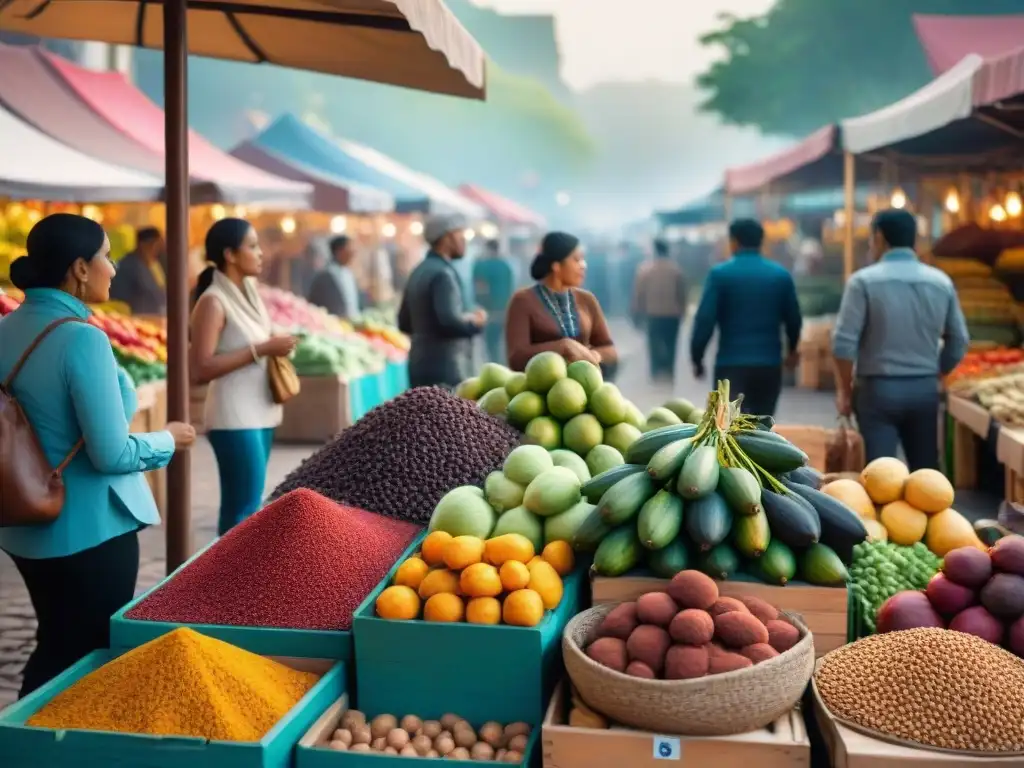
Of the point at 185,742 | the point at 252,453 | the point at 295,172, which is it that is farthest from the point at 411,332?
the point at 295,172

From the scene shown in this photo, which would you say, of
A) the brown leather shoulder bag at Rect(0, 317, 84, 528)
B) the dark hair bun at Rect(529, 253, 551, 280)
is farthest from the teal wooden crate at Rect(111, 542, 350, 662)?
the dark hair bun at Rect(529, 253, 551, 280)

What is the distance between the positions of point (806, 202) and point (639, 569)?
34173 millimetres

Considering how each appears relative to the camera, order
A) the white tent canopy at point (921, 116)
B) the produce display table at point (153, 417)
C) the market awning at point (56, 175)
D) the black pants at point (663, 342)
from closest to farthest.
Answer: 1. the produce display table at point (153, 417)
2. the white tent canopy at point (921, 116)
3. the market awning at point (56, 175)
4. the black pants at point (663, 342)

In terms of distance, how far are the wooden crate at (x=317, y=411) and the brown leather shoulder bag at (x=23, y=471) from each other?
7032 millimetres

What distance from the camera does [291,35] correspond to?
5.49 meters

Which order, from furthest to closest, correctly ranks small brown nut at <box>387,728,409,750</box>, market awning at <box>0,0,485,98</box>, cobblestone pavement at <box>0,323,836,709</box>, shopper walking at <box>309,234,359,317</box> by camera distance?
shopper walking at <box>309,234,359,317</box> → cobblestone pavement at <box>0,323,836,709</box> → market awning at <box>0,0,485,98</box> → small brown nut at <box>387,728,409,750</box>

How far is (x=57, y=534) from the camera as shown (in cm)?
339

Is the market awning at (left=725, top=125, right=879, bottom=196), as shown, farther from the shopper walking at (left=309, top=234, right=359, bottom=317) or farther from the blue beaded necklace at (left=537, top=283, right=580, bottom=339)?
the blue beaded necklace at (left=537, top=283, right=580, bottom=339)

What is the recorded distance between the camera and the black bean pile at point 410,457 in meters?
4.09

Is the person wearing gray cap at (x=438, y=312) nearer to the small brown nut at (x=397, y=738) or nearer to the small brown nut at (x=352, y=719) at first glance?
the small brown nut at (x=352, y=719)

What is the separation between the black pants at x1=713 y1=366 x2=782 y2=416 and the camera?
6992 millimetres

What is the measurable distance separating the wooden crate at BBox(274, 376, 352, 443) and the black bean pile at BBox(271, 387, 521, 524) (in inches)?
239

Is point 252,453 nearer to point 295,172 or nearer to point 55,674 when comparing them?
point 55,674

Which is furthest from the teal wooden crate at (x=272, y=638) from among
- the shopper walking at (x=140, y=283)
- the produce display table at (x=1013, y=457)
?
the shopper walking at (x=140, y=283)
